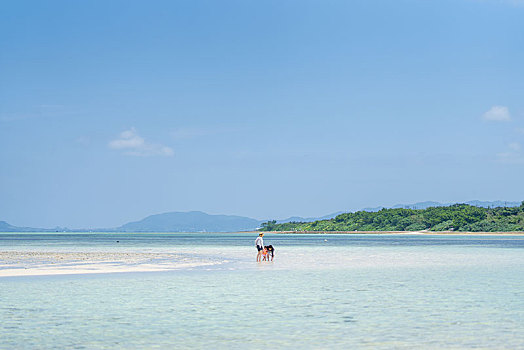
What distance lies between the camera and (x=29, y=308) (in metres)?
23.2

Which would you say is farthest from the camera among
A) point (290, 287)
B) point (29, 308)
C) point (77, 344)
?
point (290, 287)

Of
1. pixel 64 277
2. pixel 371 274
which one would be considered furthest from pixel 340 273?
pixel 64 277

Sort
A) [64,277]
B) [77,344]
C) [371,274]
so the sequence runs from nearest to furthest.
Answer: [77,344] → [64,277] → [371,274]

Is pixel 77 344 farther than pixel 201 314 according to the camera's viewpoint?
No

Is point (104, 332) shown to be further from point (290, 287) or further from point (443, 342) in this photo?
point (290, 287)

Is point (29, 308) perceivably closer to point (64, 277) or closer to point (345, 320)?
point (345, 320)

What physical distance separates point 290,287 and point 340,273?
9373 mm

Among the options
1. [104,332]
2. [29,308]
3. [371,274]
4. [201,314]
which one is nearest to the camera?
[104,332]

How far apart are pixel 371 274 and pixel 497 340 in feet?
71.0

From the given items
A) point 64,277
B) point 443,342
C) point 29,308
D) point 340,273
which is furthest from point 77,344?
point 340,273

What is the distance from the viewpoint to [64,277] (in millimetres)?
36094

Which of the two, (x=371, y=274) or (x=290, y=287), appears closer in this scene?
(x=290, y=287)

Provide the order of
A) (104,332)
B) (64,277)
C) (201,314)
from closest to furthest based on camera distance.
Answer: (104,332) → (201,314) → (64,277)

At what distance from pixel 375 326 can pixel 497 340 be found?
3.47 metres
